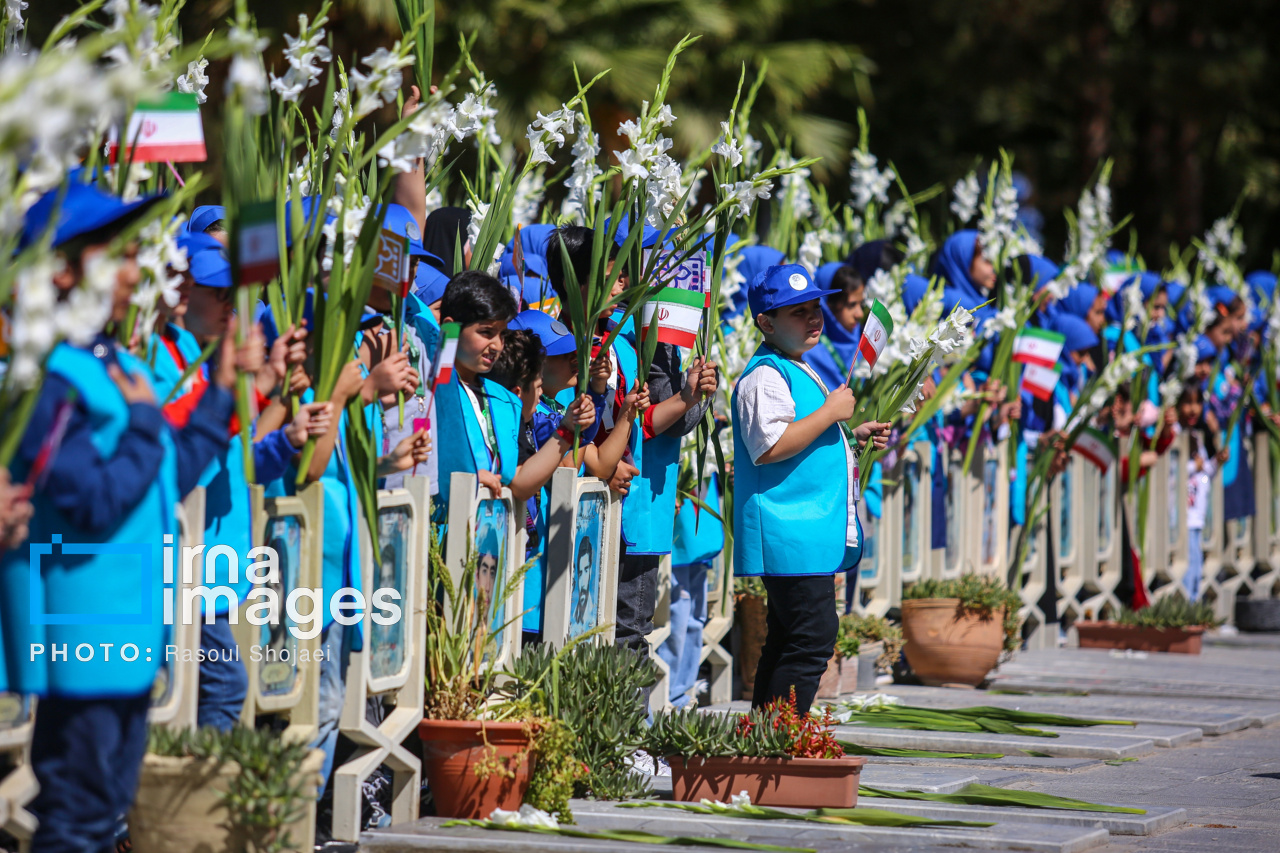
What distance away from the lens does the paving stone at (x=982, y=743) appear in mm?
6980

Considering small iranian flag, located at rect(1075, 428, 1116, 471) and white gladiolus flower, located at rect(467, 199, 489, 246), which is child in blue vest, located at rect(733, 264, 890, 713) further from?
small iranian flag, located at rect(1075, 428, 1116, 471)

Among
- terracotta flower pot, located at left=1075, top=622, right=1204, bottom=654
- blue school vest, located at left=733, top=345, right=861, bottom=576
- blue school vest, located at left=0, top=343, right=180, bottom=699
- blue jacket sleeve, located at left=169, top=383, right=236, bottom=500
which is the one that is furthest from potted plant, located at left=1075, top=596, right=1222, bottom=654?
blue school vest, located at left=0, top=343, right=180, bottom=699

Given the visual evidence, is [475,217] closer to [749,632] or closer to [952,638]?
[749,632]

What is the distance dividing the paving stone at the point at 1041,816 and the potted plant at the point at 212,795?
6.99 ft

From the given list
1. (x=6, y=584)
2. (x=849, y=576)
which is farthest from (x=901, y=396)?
(x=6, y=584)

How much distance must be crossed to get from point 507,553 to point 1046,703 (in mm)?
3792

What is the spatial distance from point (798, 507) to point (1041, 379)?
3.90 meters

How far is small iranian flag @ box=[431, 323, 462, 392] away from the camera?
5176mm

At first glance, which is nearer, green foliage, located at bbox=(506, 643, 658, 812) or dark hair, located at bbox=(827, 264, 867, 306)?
green foliage, located at bbox=(506, 643, 658, 812)

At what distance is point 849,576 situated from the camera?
28.1ft

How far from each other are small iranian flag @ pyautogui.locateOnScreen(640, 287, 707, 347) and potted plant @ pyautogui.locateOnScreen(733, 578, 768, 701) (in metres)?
2.07

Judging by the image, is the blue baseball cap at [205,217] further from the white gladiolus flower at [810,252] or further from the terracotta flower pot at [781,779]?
the white gladiolus flower at [810,252]

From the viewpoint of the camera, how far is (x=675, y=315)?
625 centimetres

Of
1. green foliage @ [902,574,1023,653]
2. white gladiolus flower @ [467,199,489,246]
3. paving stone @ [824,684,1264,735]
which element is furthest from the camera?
green foliage @ [902,574,1023,653]
